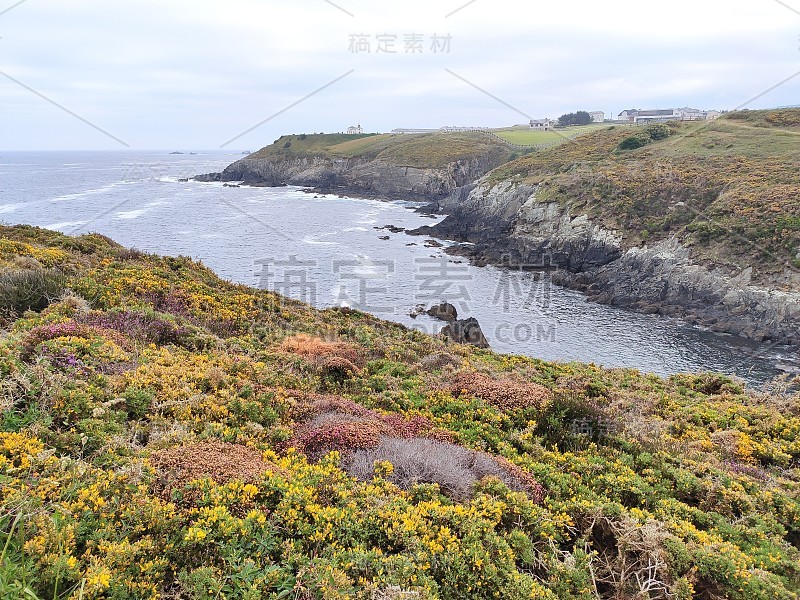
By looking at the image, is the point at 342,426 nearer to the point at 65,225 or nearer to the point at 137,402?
the point at 137,402

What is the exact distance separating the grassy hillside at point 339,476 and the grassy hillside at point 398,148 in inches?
4249

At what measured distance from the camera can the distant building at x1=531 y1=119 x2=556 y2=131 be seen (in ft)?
539

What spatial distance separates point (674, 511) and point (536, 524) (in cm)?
254

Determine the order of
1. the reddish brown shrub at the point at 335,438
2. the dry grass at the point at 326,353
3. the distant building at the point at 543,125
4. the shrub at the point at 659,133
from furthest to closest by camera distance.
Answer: the distant building at the point at 543,125
the shrub at the point at 659,133
the dry grass at the point at 326,353
the reddish brown shrub at the point at 335,438

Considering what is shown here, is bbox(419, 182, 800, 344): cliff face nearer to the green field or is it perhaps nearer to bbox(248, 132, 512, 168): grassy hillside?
bbox(248, 132, 512, 168): grassy hillside

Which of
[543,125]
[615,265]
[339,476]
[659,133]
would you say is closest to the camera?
[339,476]

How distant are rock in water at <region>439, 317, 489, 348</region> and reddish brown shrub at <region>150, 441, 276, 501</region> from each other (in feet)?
63.4

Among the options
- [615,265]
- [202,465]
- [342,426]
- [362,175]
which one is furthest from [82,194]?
[202,465]

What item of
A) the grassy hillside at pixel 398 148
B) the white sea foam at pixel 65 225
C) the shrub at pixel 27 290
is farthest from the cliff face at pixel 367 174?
the shrub at pixel 27 290

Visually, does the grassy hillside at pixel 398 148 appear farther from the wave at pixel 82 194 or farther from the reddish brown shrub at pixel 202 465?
the reddish brown shrub at pixel 202 465

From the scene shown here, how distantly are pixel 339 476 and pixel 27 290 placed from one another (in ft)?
31.1

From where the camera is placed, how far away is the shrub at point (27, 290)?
9.95 metres

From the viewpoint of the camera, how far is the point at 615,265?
149 ft

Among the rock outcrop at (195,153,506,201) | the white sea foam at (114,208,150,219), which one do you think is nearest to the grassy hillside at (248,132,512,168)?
the rock outcrop at (195,153,506,201)
